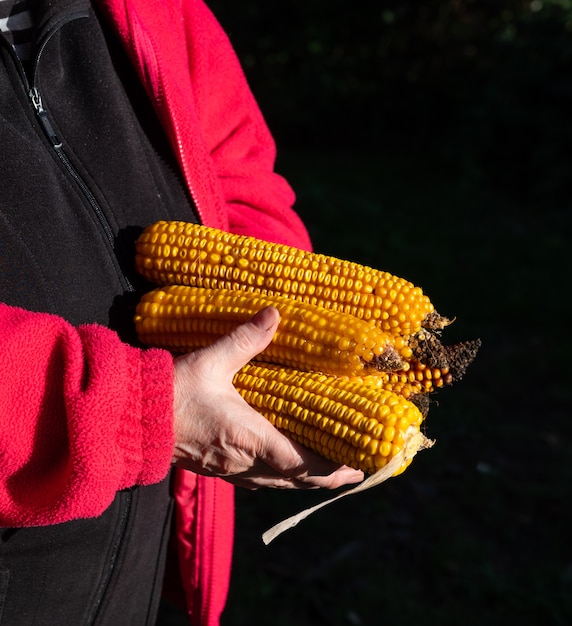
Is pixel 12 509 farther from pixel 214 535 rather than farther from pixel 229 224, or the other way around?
pixel 229 224

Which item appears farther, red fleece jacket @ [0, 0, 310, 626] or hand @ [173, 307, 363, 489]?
hand @ [173, 307, 363, 489]

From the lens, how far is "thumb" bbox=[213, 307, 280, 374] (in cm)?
160

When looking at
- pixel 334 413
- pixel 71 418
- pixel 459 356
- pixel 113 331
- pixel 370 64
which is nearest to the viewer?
pixel 71 418

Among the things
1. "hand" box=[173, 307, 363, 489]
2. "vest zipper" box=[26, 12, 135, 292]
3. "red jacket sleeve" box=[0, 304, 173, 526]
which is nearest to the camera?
"red jacket sleeve" box=[0, 304, 173, 526]

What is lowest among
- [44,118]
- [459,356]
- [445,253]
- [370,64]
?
[445,253]

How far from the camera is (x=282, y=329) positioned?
173 centimetres

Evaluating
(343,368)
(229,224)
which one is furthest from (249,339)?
(229,224)

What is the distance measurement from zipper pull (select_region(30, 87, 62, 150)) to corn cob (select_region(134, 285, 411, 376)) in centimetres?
A: 41

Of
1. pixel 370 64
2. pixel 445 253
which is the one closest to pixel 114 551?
pixel 445 253

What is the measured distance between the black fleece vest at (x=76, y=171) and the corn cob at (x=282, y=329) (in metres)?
0.12

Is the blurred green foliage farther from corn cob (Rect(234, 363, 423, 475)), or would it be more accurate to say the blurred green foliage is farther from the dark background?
corn cob (Rect(234, 363, 423, 475))

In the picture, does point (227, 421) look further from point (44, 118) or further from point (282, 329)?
point (44, 118)

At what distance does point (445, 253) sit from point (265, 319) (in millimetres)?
5900

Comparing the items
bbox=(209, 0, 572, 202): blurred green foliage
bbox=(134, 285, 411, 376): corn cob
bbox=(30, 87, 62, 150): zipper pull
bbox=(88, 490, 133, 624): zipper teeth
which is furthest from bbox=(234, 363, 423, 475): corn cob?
bbox=(209, 0, 572, 202): blurred green foliage
